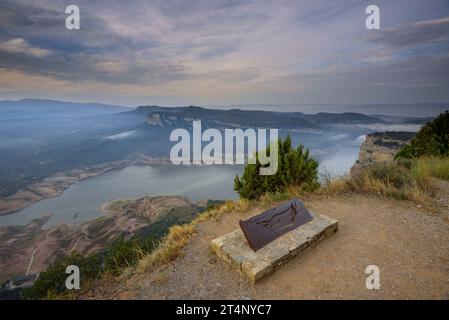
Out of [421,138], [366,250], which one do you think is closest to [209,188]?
[421,138]

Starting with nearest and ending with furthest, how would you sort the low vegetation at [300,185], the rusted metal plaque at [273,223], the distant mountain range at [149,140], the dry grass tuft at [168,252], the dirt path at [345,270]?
the dirt path at [345,270], the rusted metal plaque at [273,223], the dry grass tuft at [168,252], the low vegetation at [300,185], the distant mountain range at [149,140]

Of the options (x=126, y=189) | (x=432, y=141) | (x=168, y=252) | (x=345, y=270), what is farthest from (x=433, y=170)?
(x=126, y=189)

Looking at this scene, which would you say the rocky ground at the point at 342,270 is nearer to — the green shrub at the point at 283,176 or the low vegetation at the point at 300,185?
the low vegetation at the point at 300,185

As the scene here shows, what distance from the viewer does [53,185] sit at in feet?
330

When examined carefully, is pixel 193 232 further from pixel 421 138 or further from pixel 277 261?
pixel 421 138

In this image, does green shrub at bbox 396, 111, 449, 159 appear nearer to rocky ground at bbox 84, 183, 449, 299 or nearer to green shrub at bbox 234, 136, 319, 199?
rocky ground at bbox 84, 183, 449, 299

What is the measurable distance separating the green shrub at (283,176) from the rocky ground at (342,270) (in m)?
2.59

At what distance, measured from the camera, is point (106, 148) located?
527 ft

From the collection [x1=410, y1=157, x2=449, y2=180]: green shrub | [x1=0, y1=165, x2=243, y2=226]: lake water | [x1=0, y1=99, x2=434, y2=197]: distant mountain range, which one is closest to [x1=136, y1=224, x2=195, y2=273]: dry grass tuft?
[x1=410, y1=157, x2=449, y2=180]: green shrub

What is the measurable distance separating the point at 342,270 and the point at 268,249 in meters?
1.35

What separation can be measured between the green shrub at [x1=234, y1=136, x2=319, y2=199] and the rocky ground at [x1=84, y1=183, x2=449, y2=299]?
8.49 ft

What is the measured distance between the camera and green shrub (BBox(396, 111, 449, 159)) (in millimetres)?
11062

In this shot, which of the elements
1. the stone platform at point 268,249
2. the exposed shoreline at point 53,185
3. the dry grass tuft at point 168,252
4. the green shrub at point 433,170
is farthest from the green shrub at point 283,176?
the exposed shoreline at point 53,185

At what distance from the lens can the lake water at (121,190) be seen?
233 feet
